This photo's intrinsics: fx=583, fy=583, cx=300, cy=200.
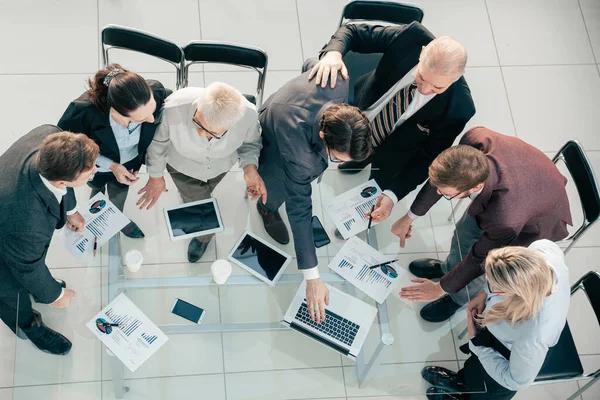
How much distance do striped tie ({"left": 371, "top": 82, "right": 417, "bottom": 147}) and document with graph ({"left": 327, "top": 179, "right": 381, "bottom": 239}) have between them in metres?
0.28

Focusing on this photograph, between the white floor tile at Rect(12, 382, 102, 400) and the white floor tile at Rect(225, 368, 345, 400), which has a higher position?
the white floor tile at Rect(12, 382, 102, 400)

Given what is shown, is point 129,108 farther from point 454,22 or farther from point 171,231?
point 454,22

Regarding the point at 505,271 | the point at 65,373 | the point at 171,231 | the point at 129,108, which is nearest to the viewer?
the point at 505,271

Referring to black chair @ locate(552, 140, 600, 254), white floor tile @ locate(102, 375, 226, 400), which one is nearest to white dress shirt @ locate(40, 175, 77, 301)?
white floor tile @ locate(102, 375, 226, 400)

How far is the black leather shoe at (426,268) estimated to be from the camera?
313cm

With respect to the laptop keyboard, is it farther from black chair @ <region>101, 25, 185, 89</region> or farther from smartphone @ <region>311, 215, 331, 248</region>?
black chair @ <region>101, 25, 185, 89</region>

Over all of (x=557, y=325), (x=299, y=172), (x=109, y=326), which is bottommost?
(x=109, y=326)

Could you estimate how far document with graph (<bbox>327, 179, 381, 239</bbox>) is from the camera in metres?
3.13

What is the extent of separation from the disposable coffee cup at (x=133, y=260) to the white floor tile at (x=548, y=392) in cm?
247

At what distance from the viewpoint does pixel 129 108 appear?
260cm

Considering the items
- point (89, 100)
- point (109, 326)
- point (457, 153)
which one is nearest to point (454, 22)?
point (457, 153)

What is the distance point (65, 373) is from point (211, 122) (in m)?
1.39

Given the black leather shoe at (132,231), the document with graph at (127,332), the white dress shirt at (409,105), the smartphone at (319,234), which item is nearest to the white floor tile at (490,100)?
the white dress shirt at (409,105)

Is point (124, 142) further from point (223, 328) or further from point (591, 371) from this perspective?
point (591, 371)
